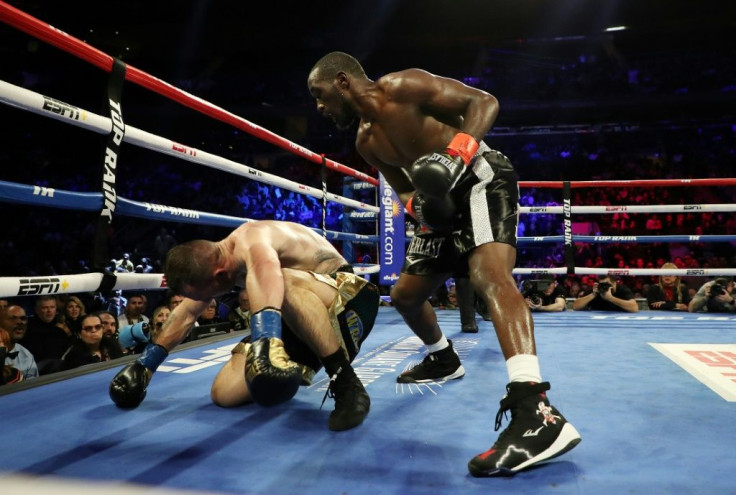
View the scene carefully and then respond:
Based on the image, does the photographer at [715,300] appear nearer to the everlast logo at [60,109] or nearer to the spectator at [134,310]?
the spectator at [134,310]

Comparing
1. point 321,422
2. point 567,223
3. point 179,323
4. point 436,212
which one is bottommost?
point 321,422

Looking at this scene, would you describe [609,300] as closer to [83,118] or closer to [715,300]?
[715,300]

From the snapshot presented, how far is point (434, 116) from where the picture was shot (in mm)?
1627

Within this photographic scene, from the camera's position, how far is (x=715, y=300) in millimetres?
4129

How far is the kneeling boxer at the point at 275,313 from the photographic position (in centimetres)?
116

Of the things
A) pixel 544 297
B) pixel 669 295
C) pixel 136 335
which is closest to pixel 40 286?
pixel 136 335

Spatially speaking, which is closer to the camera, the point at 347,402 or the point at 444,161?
the point at 444,161

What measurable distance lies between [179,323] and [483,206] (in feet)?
3.43

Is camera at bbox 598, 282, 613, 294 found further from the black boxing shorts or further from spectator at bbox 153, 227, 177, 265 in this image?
spectator at bbox 153, 227, 177, 265

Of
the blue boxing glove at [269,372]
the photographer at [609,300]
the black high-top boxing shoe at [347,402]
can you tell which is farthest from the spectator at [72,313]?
the photographer at [609,300]

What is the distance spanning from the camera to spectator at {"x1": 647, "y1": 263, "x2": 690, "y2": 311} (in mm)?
4535

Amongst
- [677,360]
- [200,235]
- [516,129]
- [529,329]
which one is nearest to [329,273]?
[529,329]

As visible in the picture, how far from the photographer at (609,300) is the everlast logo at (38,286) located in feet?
12.8

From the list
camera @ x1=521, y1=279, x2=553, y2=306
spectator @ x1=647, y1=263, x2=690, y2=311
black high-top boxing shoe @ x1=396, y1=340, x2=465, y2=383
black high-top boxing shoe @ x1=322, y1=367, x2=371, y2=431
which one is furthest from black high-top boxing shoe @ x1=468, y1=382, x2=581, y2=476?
spectator @ x1=647, y1=263, x2=690, y2=311
